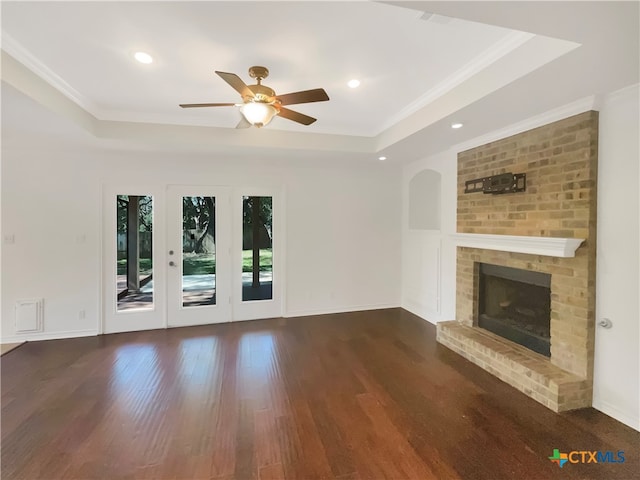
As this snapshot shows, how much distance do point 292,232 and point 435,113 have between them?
2811mm

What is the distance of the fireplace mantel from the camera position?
2.56 meters

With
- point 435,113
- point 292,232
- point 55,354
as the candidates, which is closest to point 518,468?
point 435,113

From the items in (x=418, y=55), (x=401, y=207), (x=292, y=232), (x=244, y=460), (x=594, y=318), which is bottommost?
(x=244, y=460)

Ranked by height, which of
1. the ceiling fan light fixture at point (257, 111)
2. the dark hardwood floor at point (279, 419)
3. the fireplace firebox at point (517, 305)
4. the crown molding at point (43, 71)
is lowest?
the dark hardwood floor at point (279, 419)

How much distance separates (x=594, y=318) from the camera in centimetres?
258

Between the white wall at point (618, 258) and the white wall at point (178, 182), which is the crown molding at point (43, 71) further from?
the white wall at point (618, 258)

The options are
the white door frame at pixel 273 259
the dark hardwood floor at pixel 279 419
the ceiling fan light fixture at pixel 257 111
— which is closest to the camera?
the dark hardwood floor at pixel 279 419

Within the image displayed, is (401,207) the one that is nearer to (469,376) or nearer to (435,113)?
(435,113)

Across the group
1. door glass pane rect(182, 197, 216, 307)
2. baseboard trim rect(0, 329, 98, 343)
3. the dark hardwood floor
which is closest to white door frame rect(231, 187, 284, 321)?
door glass pane rect(182, 197, 216, 307)

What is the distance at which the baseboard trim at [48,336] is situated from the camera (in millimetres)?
3979

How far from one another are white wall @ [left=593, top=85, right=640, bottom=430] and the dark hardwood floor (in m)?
0.24

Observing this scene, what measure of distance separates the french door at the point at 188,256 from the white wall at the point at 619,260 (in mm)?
3919

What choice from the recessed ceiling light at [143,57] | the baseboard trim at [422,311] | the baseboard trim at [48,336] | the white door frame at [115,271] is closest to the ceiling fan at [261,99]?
the recessed ceiling light at [143,57]

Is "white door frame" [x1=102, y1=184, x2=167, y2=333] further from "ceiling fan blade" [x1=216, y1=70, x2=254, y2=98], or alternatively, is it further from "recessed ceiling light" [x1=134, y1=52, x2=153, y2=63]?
"ceiling fan blade" [x1=216, y1=70, x2=254, y2=98]
